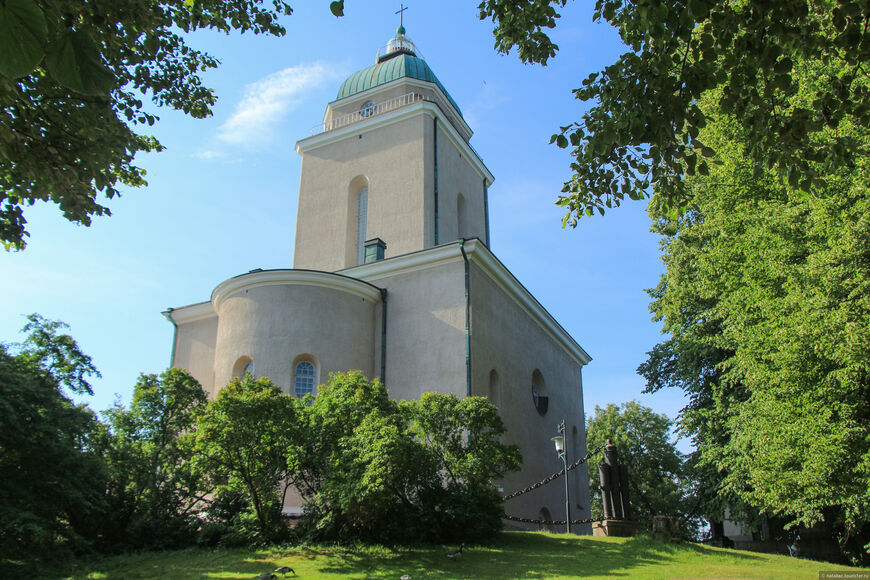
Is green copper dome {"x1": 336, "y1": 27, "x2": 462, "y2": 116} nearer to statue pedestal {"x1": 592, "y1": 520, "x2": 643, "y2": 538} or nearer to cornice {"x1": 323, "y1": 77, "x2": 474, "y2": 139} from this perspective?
cornice {"x1": 323, "y1": 77, "x2": 474, "y2": 139}

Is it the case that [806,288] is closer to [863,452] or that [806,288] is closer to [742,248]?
[742,248]

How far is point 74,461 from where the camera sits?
42.2 ft

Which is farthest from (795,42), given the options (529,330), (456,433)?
(529,330)

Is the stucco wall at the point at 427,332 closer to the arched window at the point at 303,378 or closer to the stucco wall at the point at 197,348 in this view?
the arched window at the point at 303,378

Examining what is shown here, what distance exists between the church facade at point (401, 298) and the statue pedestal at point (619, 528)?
156 inches

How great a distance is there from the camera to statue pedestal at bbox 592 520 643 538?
15.4m

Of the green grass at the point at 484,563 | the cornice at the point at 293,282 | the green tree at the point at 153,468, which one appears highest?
the cornice at the point at 293,282

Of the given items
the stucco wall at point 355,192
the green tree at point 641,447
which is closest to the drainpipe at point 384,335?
the stucco wall at point 355,192

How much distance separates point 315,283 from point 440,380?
Result: 4.87m

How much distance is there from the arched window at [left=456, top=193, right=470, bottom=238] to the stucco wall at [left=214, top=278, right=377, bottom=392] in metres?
8.01

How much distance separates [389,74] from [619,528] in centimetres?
2077

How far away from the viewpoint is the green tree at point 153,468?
48.1ft

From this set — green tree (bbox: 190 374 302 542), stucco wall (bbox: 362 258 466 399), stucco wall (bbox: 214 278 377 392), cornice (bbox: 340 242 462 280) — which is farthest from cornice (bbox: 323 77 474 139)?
green tree (bbox: 190 374 302 542)

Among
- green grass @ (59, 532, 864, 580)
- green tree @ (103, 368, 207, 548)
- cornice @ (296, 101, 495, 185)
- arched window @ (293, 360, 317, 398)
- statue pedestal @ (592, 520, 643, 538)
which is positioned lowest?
green grass @ (59, 532, 864, 580)
